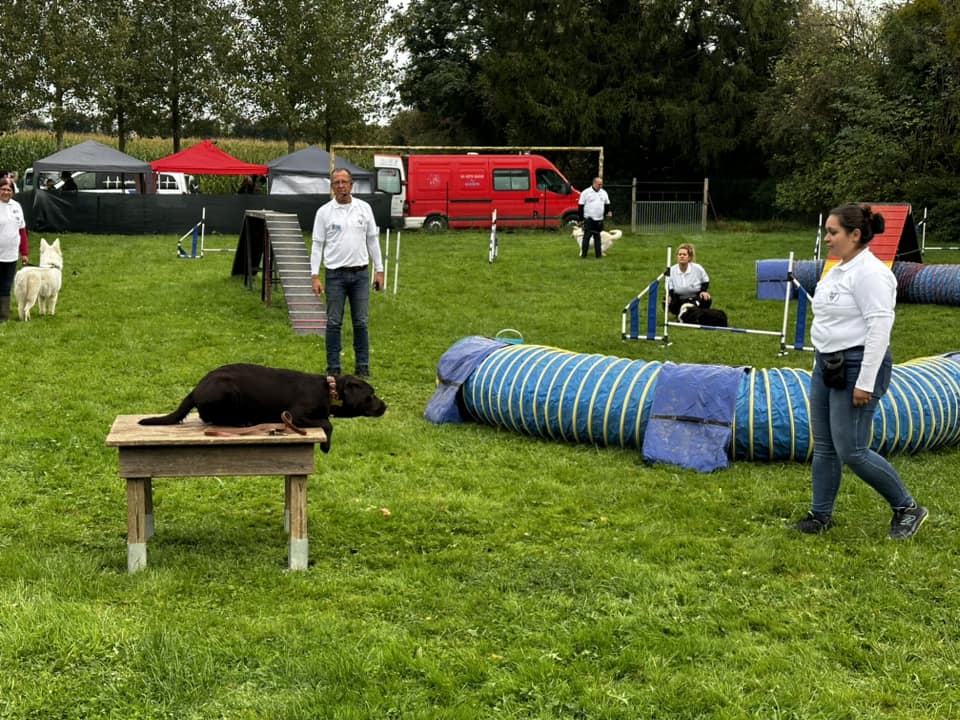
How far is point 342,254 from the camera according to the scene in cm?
960

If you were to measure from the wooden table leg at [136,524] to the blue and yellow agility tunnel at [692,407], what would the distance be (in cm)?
358

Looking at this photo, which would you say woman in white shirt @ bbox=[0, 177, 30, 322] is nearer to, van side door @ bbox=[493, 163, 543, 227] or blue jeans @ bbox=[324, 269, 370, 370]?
blue jeans @ bbox=[324, 269, 370, 370]

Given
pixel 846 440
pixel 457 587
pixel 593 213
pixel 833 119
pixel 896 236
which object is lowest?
pixel 457 587

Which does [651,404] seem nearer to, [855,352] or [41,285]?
[855,352]

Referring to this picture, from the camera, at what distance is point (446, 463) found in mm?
7449

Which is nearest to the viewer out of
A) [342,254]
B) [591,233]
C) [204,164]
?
[342,254]

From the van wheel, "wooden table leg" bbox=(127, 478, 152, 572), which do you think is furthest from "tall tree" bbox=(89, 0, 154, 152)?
"wooden table leg" bbox=(127, 478, 152, 572)

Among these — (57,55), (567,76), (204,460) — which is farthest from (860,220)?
(567,76)

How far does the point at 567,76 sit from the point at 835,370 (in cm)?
3189

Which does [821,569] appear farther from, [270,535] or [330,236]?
[330,236]

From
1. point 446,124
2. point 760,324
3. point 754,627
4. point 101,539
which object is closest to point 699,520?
point 754,627

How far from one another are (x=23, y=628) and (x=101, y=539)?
1444 millimetres

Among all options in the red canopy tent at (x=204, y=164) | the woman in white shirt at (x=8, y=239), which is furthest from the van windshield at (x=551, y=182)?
the woman in white shirt at (x=8, y=239)

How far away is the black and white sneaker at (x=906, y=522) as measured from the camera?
18.9 feet
